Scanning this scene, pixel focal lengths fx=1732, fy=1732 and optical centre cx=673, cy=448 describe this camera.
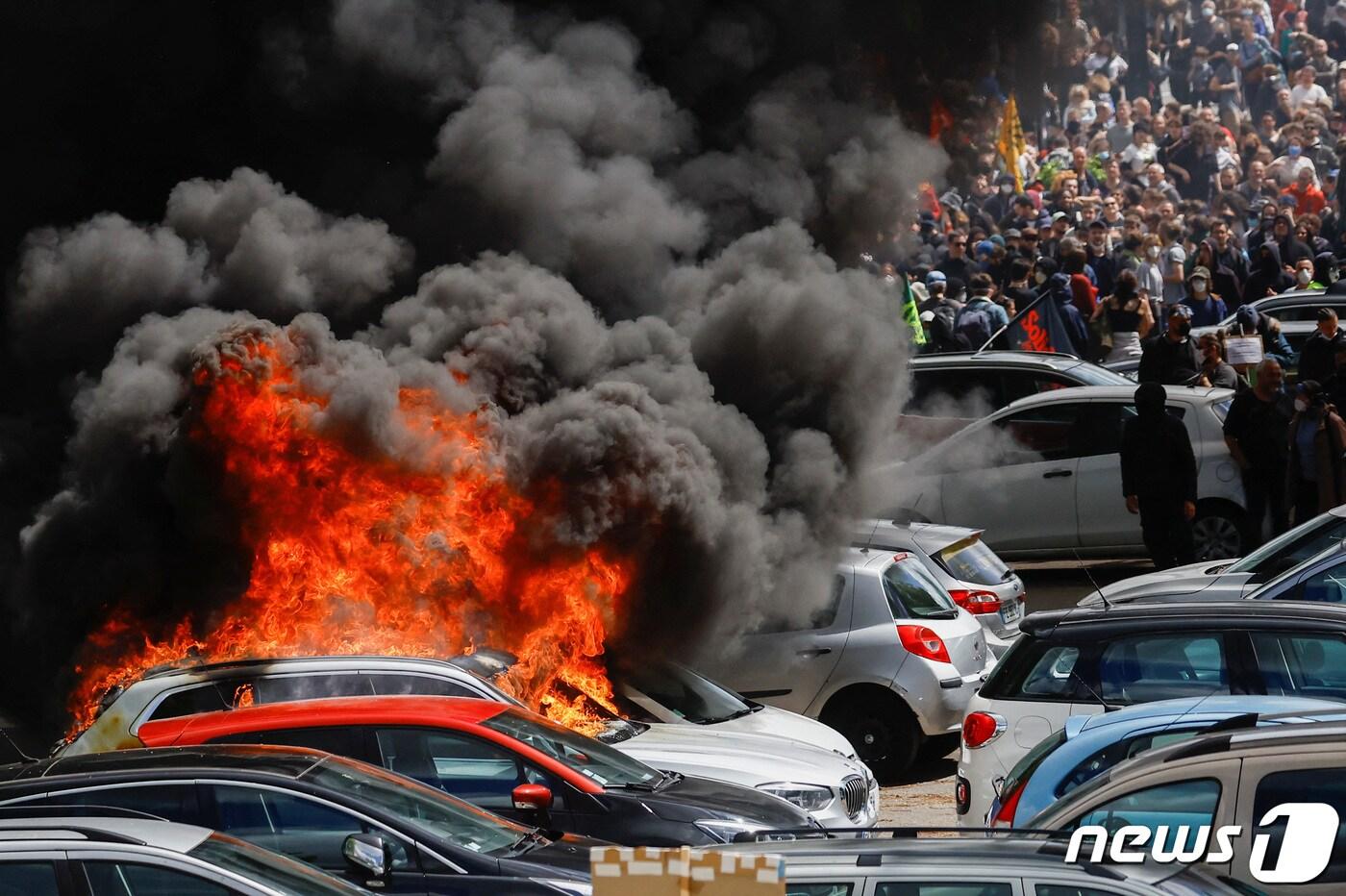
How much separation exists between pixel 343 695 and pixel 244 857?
136 inches

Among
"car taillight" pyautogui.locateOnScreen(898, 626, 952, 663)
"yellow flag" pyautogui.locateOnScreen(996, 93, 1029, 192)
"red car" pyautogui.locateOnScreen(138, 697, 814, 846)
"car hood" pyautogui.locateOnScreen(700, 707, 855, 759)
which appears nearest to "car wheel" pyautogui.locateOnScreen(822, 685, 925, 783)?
"car taillight" pyautogui.locateOnScreen(898, 626, 952, 663)

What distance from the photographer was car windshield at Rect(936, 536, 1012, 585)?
40.9 feet

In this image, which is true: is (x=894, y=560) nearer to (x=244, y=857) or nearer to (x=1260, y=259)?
(x=244, y=857)

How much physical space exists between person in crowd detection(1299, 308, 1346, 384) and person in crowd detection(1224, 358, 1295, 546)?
4.07 ft

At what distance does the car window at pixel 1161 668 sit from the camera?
26.8 feet

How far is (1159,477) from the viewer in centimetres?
1411

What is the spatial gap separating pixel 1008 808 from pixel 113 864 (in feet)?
12.3

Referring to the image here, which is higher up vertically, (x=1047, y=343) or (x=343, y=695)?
(x=1047, y=343)

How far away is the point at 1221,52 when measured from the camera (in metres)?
26.5

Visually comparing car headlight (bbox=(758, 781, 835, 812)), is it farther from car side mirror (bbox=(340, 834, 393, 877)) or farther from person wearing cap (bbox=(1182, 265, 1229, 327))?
person wearing cap (bbox=(1182, 265, 1229, 327))

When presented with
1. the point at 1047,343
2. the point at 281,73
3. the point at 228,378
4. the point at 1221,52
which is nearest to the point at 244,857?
the point at 228,378

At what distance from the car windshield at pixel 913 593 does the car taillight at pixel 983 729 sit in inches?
109

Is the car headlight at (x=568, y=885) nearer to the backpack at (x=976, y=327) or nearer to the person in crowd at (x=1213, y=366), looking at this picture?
the person in crowd at (x=1213, y=366)

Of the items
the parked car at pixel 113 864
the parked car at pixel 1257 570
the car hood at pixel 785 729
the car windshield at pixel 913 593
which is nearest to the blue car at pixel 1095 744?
the car hood at pixel 785 729
